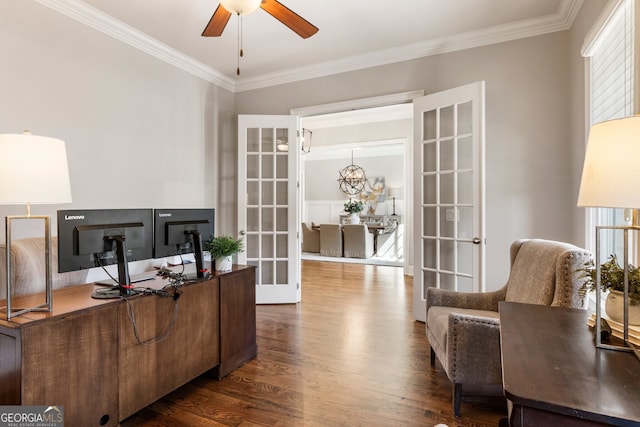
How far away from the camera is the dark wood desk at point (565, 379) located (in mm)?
755

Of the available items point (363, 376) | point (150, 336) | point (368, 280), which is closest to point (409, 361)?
point (363, 376)

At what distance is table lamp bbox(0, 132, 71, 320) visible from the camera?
143 centimetres

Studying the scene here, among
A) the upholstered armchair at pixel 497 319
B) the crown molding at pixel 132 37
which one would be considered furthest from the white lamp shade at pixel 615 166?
the crown molding at pixel 132 37

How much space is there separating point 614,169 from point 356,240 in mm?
7107

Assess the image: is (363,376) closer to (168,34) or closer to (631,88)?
(631,88)

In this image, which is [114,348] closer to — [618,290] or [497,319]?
[497,319]

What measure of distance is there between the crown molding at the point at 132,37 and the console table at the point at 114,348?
2.40 m

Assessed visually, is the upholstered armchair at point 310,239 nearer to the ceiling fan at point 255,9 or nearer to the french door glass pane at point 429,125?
the french door glass pane at point 429,125

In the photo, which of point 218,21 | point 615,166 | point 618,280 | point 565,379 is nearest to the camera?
point 565,379

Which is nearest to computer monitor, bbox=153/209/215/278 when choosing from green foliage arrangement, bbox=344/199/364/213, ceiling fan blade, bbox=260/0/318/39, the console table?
the console table

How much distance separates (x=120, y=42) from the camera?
3.28m

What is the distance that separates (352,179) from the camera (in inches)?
394

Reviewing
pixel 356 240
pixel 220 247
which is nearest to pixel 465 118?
pixel 220 247

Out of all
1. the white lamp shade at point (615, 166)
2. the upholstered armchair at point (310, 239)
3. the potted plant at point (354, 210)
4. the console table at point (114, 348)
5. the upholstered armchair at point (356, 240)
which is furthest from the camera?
the potted plant at point (354, 210)
